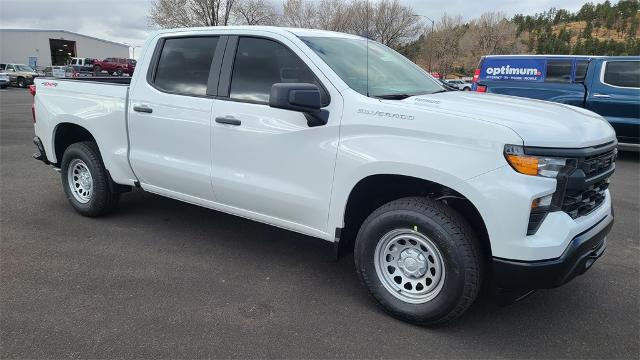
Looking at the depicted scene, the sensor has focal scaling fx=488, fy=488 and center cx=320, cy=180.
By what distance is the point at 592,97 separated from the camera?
9.77 m

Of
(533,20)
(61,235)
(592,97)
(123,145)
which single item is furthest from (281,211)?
(533,20)

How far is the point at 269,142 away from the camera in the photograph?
3600 mm

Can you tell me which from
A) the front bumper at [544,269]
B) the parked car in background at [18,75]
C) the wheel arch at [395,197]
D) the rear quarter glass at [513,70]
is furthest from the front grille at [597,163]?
the parked car in background at [18,75]

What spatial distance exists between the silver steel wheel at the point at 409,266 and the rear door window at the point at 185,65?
1980mm

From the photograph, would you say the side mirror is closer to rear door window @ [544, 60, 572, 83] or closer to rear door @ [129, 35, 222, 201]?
rear door @ [129, 35, 222, 201]

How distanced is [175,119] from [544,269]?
9.94 feet

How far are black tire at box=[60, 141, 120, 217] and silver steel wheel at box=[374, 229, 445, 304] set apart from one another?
10.2ft

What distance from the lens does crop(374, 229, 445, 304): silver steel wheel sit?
310 cm

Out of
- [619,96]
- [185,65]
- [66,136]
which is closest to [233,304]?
[185,65]

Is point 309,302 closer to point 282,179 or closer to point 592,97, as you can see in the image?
point 282,179

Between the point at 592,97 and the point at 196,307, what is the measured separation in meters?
9.33

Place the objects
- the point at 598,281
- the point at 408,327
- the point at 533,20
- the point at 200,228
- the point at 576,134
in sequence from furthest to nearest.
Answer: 1. the point at 533,20
2. the point at 200,228
3. the point at 598,281
4. the point at 408,327
5. the point at 576,134

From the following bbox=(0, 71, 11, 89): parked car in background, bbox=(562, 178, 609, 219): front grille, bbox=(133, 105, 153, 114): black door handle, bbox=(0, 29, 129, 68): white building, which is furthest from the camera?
bbox=(0, 29, 129, 68): white building

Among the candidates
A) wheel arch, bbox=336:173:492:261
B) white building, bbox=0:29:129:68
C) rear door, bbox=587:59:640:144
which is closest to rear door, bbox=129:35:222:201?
wheel arch, bbox=336:173:492:261
